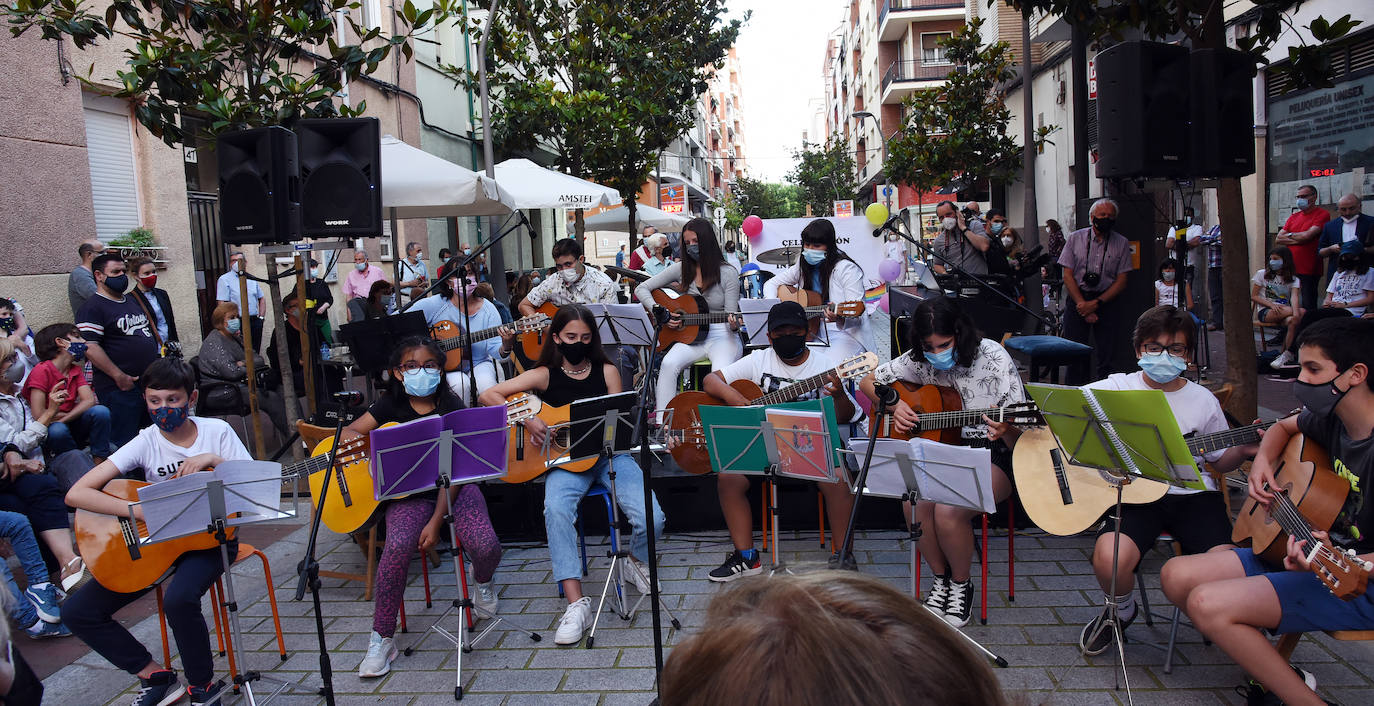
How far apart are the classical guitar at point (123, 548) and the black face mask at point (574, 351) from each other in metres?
1.77

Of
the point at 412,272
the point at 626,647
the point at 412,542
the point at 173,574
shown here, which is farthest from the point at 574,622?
the point at 412,272

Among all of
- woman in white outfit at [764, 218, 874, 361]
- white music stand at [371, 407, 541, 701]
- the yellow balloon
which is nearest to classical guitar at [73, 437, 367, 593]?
white music stand at [371, 407, 541, 701]

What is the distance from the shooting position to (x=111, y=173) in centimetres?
1017

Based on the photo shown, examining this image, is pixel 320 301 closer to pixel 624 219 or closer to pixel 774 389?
pixel 774 389

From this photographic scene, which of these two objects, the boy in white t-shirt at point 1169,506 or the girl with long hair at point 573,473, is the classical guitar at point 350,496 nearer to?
the girl with long hair at point 573,473

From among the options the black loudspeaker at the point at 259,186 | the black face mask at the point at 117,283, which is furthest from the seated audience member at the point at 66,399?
the black loudspeaker at the point at 259,186

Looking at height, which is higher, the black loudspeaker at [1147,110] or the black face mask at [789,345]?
the black loudspeaker at [1147,110]

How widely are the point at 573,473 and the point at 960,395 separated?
211 cm

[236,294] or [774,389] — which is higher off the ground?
[236,294]

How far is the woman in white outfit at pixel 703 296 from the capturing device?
24.3 ft

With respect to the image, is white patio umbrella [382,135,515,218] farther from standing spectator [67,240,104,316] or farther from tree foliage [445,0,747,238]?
tree foliage [445,0,747,238]

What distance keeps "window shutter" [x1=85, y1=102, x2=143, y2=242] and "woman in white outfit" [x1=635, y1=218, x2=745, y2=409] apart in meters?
6.29

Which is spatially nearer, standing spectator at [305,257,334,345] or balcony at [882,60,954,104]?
standing spectator at [305,257,334,345]

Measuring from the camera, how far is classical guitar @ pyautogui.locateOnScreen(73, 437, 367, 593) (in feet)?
12.9
